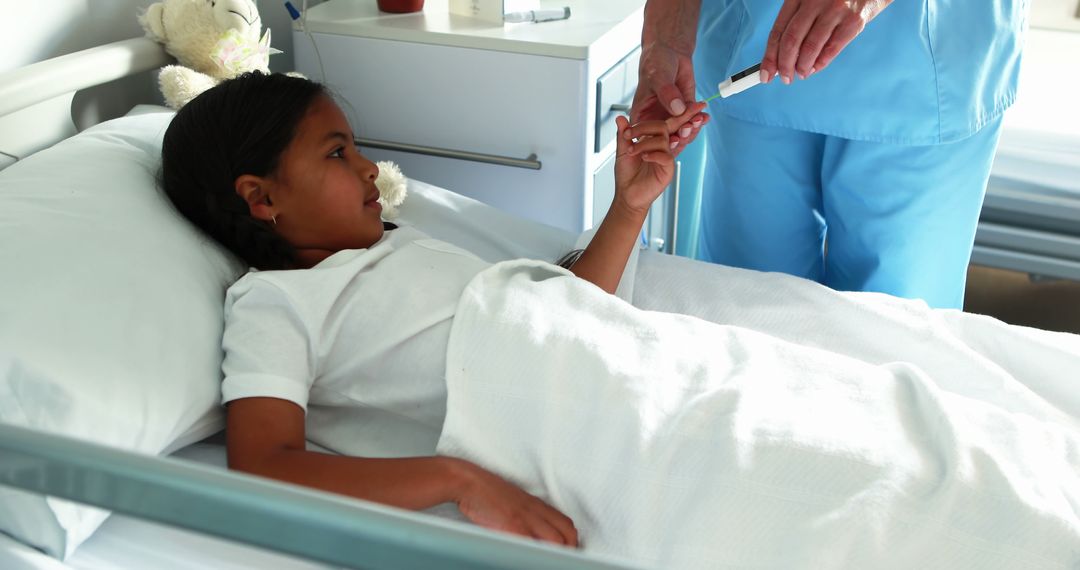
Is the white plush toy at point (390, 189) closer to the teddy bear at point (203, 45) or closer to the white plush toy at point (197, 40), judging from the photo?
the teddy bear at point (203, 45)

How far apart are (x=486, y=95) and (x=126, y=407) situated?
1002 millimetres

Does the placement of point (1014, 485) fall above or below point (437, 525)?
below

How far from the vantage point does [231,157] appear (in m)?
1.23

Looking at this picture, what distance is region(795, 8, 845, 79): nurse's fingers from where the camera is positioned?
1.18m

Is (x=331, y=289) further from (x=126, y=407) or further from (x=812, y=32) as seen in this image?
(x=812, y=32)

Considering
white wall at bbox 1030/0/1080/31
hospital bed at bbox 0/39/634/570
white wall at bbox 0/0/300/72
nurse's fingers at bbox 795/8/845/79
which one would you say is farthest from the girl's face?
white wall at bbox 1030/0/1080/31

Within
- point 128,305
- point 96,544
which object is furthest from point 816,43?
point 96,544

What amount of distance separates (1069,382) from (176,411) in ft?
3.26

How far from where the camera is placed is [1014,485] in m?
0.89

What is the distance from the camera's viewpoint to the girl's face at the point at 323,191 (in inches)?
49.0

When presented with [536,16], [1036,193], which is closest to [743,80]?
[536,16]

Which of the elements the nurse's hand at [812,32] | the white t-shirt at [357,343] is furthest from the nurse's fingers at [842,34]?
the white t-shirt at [357,343]

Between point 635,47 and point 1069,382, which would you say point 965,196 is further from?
point 635,47

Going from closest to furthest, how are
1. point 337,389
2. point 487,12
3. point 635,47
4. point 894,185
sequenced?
point 337,389 < point 894,185 < point 487,12 < point 635,47
